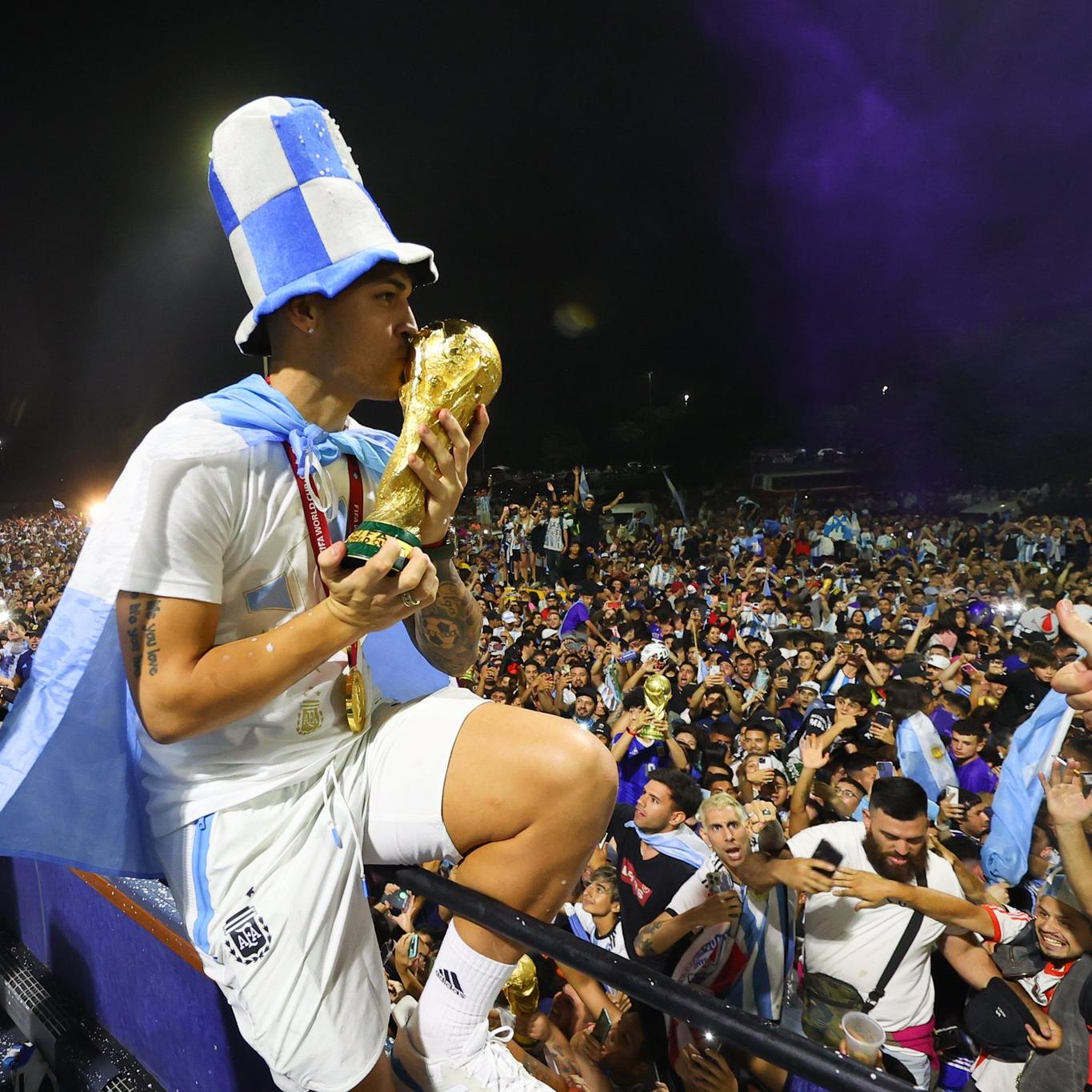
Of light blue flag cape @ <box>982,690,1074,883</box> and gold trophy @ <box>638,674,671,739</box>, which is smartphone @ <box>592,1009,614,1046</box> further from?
gold trophy @ <box>638,674,671,739</box>

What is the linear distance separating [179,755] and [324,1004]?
0.41 meters

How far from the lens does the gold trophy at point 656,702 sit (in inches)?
205

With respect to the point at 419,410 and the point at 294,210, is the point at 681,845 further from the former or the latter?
the point at 294,210

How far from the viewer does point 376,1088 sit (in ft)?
3.59

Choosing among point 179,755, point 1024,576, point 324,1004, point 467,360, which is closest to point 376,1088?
point 324,1004

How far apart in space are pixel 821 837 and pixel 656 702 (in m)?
2.65

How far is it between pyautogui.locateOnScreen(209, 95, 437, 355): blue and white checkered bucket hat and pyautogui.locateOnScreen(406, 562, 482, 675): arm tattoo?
551 millimetres

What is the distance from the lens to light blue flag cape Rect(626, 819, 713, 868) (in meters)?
3.09

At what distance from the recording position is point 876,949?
2662 millimetres

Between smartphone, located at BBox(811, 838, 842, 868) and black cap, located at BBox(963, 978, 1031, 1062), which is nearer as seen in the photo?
black cap, located at BBox(963, 978, 1031, 1062)

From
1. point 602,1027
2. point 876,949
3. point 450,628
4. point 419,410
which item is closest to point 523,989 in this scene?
point 602,1027

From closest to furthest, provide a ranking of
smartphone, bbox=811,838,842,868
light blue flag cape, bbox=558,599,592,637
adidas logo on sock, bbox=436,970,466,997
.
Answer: adidas logo on sock, bbox=436,970,466,997 < smartphone, bbox=811,838,842,868 < light blue flag cape, bbox=558,599,592,637

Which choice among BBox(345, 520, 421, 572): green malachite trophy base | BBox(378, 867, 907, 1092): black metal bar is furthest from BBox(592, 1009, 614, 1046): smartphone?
BBox(345, 520, 421, 572): green malachite trophy base

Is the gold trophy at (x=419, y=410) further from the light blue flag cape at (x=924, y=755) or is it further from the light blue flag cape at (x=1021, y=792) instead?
the light blue flag cape at (x=924, y=755)
